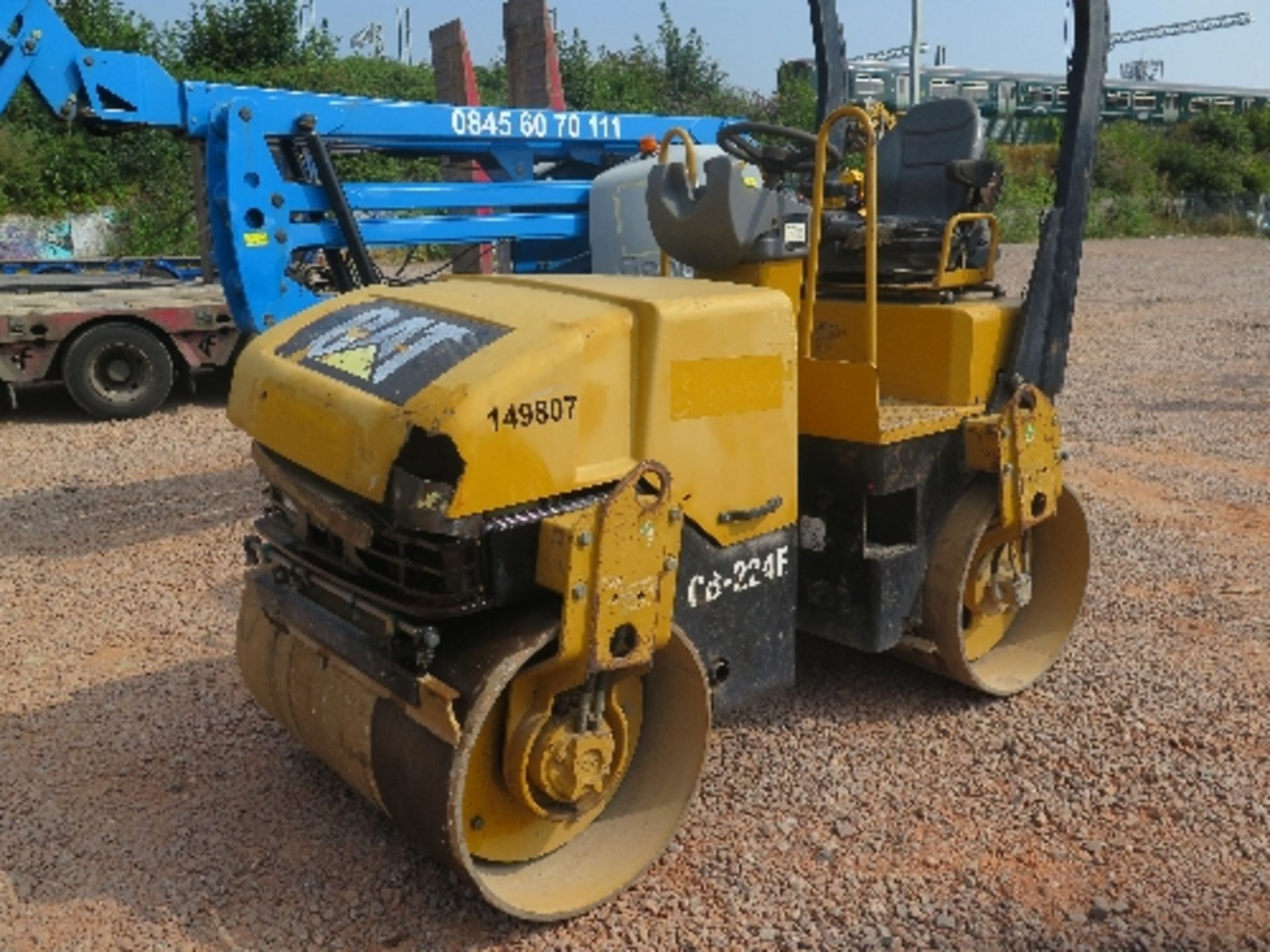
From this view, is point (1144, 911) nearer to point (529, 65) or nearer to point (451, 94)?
point (529, 65)

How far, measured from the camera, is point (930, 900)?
318 centimetres

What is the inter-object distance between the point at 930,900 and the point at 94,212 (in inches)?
798

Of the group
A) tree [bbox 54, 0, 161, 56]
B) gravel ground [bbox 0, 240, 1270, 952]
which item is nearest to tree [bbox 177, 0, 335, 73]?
tree [bbox 54, 0, 161, 56]

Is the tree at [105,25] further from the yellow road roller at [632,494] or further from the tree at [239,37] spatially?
the yellow road roller at [632,494]

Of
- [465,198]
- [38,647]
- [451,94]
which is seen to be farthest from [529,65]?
[38,647]

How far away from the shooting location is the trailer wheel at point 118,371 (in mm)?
9148

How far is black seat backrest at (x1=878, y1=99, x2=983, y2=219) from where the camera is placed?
15.5ft

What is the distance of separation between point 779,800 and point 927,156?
2615mm

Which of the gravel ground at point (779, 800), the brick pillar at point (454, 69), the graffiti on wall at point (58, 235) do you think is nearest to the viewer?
the gravel ground at point (779, 800)

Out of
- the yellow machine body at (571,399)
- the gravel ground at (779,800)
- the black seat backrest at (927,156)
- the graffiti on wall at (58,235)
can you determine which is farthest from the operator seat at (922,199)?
the graffiti on wall at (58,235)

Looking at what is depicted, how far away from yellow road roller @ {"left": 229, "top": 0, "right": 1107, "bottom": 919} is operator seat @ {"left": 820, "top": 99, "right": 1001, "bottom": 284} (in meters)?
0.02

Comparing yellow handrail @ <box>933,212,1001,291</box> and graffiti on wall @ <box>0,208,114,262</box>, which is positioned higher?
yellow handrail @ <box>933,212,1001,291</box>

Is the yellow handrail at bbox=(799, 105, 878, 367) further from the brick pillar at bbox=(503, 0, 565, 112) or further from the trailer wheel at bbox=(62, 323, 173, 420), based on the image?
the brick pillar at bbox=(503, 0, 565, 112)

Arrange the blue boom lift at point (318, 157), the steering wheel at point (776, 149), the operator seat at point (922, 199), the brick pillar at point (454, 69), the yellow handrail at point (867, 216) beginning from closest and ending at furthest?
1. the yellow handrail at point (867, 216)
2. the steering wheel at point (776, 149)
3. the operator seat at point (922, 199)
4. the blue boom lift at point (318, 157)
5. the brick pillar at point (454, 69)
